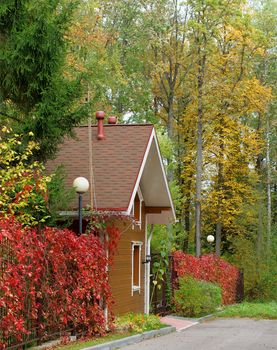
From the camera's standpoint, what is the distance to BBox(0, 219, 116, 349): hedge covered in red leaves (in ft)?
34.9

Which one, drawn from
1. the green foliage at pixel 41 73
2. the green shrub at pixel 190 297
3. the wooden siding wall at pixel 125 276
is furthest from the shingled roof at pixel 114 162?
the green shrub at pixel 190 297

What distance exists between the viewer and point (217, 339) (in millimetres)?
16281

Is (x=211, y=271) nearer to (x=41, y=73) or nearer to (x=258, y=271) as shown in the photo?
(x=258, y=271)

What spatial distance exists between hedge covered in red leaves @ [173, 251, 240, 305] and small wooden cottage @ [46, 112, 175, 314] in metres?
2.79

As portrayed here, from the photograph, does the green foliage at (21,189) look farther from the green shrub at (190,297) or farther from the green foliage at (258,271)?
the green foliage at (258,271)

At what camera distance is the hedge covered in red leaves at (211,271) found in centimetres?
2531

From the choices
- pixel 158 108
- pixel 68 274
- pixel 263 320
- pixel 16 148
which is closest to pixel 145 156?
pixel 16 148

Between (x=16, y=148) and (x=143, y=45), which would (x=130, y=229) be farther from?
(x=143, y=45)

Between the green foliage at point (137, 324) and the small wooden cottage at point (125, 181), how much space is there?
1.45m

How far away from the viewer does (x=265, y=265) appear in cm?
3888

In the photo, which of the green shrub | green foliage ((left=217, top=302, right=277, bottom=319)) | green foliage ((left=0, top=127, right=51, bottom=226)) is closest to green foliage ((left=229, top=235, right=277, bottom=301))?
green foliage ((left=217, top=302, right=277, bottom=319))

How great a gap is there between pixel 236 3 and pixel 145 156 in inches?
817

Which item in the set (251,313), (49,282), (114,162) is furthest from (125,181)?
(251,313)

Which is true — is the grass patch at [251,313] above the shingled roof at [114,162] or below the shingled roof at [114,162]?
below
